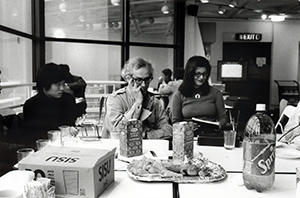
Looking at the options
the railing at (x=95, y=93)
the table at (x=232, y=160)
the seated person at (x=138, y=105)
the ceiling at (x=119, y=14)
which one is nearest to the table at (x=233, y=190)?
the table at (x=232, y=160)

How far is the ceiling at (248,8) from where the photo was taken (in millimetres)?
6980

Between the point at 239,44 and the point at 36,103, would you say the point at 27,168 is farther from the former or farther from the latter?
the point at 239,44

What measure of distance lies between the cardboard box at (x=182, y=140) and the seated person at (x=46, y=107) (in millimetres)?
1721

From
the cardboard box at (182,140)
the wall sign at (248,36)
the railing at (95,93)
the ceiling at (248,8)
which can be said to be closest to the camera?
the cardboard box at (182,140)

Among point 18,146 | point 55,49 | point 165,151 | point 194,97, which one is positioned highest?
point 55,49

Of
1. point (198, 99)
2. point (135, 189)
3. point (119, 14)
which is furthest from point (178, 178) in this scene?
point (119, 14)

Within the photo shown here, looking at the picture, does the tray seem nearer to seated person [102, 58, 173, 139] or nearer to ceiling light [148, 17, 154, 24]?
seated person [102, 58, 173, 139]

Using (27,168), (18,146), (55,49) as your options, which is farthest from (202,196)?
(55,49)

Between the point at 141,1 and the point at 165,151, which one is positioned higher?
the point at 141,1

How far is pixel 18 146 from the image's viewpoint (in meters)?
2.77

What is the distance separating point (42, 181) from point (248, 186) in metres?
0.77

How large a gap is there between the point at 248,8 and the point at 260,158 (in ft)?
23.7

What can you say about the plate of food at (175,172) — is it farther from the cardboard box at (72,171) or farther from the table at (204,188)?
the cardboard box at (72,171)

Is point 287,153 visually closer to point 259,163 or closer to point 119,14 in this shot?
point 259,163
